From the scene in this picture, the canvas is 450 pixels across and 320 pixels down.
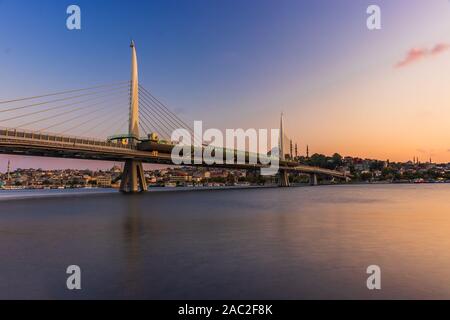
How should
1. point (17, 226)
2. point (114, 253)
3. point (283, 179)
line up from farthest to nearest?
1. point (283, 179)
2. point (17, 226)
3. point (114, 253)

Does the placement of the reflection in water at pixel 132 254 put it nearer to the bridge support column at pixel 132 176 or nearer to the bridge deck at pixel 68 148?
the bridge deck at pixel 68 148

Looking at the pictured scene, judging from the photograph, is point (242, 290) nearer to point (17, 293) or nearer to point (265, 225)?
point (17, 293)

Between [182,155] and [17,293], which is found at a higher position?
[182,155]

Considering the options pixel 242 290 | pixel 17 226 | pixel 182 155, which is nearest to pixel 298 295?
pixel 242 290

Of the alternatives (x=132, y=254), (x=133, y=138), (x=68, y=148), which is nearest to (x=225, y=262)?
(x=132, y=254)

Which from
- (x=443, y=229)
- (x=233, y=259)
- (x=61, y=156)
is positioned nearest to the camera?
(x=233, y=259)

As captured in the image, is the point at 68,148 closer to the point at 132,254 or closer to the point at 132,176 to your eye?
the point at 132,176
